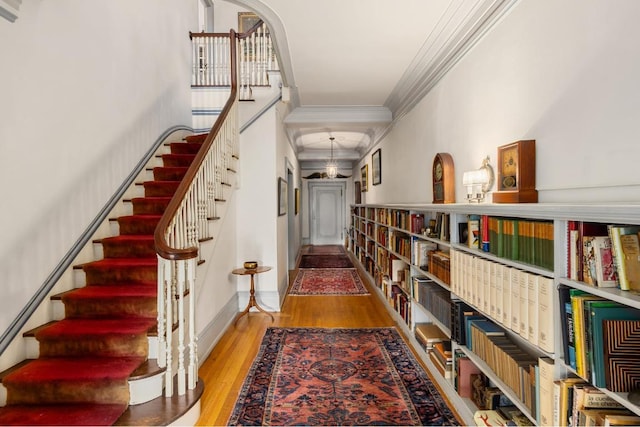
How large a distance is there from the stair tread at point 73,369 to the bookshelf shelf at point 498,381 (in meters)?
2.23

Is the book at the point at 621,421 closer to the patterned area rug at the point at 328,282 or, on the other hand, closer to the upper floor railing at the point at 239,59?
the patterned area rug at the point at 328,282

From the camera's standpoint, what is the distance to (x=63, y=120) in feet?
9.11

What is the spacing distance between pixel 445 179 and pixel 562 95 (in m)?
1.48

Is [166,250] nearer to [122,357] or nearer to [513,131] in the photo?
[122,357]

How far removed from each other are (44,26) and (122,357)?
2.55 m

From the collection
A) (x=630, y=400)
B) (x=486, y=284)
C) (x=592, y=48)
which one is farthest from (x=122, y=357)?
(x=592, y=48)

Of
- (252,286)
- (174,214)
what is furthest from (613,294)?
(252,286)

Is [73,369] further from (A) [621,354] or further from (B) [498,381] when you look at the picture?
(A) [621,354]

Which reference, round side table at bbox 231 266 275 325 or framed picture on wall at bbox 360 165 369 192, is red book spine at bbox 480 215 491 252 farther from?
framed picture on wall at bbox 360 165 369 192

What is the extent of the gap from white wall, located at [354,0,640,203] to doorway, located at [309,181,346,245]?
898cm

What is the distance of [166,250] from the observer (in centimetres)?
220

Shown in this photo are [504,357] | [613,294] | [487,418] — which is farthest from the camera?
[487,418]

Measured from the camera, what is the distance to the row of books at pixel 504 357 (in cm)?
165

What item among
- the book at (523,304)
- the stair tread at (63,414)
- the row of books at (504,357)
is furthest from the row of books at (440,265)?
the stair tread at (63,414)
